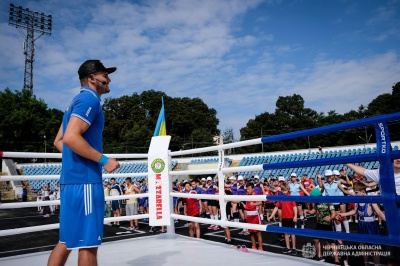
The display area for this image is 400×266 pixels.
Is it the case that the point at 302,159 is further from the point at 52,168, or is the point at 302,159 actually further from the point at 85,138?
the point at 52,168

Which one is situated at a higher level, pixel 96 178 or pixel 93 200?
pixel 96 178

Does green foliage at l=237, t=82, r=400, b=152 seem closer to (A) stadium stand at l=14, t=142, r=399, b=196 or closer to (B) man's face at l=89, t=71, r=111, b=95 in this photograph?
(A) stadium stand at l=14, t=142, r=399, b=196

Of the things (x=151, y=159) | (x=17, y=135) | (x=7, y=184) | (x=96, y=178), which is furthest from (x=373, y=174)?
(x=17, y=135)

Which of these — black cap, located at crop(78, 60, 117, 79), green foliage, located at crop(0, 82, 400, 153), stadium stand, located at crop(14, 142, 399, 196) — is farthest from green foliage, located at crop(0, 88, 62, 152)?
black cap, located at crop(78, 60, 117, 79)

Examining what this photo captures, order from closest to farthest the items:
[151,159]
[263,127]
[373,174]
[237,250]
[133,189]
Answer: [373,174] < [237,250] < [151,159] < [133,189] < [263,127]

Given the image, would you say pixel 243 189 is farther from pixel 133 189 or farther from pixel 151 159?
pixel 151 159

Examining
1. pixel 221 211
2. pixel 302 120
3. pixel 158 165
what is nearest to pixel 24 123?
pixel 158 165

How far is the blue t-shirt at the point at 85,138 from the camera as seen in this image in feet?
7.00

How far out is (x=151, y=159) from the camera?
5.00 metres

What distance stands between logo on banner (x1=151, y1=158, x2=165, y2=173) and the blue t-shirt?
2.69 meters

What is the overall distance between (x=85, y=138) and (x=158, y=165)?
2815mm

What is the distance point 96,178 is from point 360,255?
4.37 metres

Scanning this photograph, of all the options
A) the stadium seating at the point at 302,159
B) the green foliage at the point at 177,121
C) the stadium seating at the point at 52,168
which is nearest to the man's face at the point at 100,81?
the stadium seating at the point at 302,159

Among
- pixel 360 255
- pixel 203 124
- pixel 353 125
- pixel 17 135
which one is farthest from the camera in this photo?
pixel 203 124
